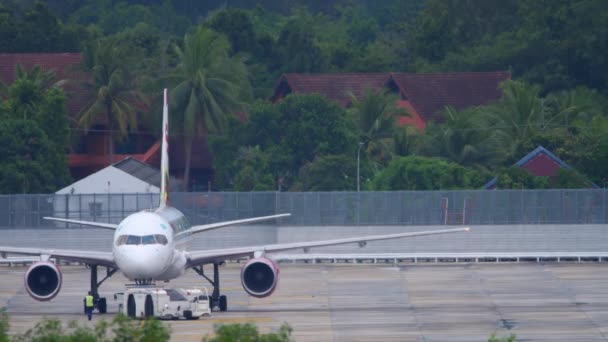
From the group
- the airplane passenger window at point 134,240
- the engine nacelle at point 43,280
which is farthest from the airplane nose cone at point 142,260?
the engine nacelle at point 43,280

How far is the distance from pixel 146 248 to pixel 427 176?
3465 cm

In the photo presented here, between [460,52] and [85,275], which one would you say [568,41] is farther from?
[85,275]

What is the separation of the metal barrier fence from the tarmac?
3.24 meters

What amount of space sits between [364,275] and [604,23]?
59.5 meters

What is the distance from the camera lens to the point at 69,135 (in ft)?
273

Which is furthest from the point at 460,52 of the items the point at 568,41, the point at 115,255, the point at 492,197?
the point at 115,255

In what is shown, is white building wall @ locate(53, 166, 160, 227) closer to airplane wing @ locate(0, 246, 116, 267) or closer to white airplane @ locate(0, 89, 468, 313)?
white airplane @ locate(0, 89, 468, 313)

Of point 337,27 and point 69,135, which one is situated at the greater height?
point 337,27

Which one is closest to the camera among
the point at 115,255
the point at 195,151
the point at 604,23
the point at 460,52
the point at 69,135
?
the point at 115,255

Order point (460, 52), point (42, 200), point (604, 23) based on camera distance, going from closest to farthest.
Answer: point (42, 200) → point (604, 23) → point (460, 52)

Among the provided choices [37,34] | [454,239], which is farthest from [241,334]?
[37,34]

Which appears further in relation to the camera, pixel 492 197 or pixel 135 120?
pixel 135 120

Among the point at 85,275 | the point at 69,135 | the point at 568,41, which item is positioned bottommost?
the point at 85,275

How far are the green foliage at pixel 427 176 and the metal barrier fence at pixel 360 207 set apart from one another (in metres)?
11.0
